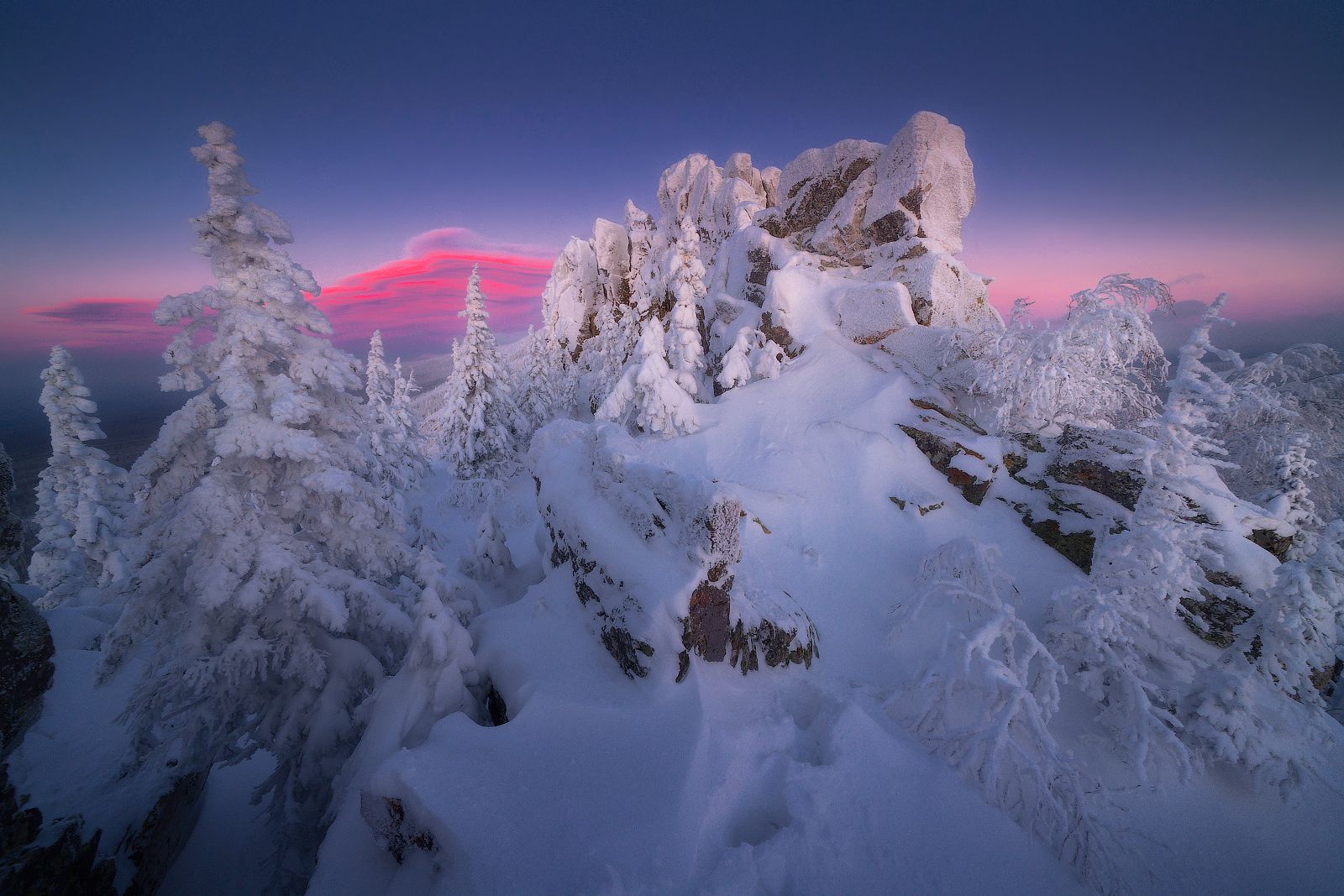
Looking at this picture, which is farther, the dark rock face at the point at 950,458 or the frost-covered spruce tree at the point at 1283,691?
the dark rock face at the point at 950,458

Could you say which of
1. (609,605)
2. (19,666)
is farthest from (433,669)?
(19,666)

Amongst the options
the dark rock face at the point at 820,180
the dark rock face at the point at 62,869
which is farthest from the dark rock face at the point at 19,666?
the dark rock face at the point at 820,180

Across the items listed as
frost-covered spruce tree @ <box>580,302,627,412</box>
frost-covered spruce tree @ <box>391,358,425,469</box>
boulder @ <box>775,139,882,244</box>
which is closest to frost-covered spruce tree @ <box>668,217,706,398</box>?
frost-covered spruce tree @ <box>580,302,627,412</box>

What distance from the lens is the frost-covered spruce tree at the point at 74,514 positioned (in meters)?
16.8

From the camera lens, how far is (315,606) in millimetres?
6871

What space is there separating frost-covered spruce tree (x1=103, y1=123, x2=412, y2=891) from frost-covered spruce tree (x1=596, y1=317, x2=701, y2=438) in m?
11.7

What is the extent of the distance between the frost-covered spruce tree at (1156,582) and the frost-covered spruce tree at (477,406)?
22.2m

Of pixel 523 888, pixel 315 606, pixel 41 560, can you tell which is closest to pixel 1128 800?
pixel 523 888

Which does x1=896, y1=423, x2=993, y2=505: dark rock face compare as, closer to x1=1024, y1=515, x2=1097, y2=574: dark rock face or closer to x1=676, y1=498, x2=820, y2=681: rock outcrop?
x1=1024, y1=515, x2=1097, y2=574: dark rock face

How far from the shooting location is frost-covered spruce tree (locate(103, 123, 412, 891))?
6.46m

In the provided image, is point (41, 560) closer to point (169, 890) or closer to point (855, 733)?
point (169, 890)

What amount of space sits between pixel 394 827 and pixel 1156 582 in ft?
40.5

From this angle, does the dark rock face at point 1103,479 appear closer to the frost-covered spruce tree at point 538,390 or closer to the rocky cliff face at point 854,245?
the rocky cliff face at point 854,245

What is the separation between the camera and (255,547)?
684 cm
